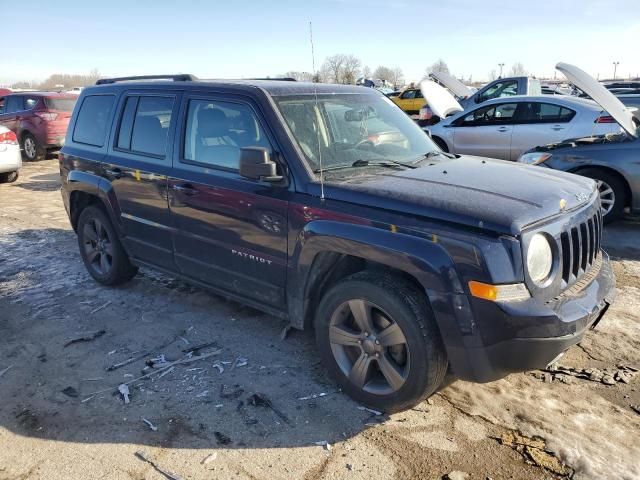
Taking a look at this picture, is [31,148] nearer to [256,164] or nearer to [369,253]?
[256,164]

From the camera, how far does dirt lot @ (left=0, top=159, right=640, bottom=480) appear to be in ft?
9.30

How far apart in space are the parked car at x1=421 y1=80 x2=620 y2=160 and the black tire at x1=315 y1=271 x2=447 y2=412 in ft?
19.5

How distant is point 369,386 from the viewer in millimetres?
3287

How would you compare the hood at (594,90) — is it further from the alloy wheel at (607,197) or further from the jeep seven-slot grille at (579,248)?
the jeep seven-slot grille at (579,248)

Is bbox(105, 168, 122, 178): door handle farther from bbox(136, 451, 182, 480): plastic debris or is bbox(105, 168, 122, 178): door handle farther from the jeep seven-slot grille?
the jeep seven-slot grille

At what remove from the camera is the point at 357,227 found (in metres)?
3.09

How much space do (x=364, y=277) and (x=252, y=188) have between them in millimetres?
1038

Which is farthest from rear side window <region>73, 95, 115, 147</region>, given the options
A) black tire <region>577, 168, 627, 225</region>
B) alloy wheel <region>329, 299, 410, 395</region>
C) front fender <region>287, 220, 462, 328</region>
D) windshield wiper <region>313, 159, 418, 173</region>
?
black tire <region>577, 168, 627, 225</region>

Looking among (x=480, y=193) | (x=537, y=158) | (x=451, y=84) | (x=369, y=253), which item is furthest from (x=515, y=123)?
(x=369, y=253)

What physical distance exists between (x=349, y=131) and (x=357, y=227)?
111 centimetres

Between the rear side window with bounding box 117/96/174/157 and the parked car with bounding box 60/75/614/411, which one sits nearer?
the parked car with bounding box 60/75/614/411

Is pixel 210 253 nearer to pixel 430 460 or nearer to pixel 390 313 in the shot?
pixel 390 313

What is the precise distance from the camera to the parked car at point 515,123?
9.24 metres

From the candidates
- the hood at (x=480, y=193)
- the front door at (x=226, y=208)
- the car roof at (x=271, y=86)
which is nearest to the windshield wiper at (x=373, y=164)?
the hood at (x=480, y=193)
